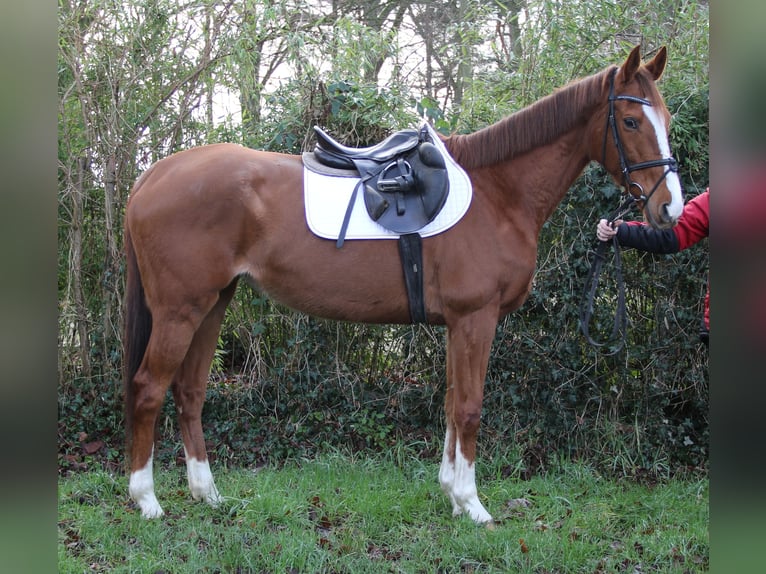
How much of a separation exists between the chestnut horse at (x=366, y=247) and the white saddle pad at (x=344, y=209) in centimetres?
5

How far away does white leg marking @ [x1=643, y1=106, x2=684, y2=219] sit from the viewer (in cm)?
298

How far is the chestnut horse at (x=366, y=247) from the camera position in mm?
3279

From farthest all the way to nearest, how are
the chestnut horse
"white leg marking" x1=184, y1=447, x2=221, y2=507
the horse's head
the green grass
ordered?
1. "white leg marking" x1=184, y1=447, x2=221, y2=507
2. the chestnut horse
3. the horse's head
4. the green grass

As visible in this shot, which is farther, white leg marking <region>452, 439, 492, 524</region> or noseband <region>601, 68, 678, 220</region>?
white leg marking <region>452, 439, 492, 524</region>

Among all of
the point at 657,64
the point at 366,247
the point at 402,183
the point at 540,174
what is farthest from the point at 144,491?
the point at 657,64

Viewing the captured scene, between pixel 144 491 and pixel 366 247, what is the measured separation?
182 cm

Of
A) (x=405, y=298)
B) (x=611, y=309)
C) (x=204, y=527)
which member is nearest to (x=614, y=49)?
(x=611, y=309)

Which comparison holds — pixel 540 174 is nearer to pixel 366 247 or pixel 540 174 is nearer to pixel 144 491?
pixel 366 247

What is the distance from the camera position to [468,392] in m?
3.37

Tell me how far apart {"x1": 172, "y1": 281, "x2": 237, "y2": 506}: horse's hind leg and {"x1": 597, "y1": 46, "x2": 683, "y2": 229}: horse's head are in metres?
2.27

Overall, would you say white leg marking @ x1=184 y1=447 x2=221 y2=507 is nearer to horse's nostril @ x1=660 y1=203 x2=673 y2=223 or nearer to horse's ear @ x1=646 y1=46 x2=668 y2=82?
horse's nostril @ x1=660 y1=203 x2=673 y2=223

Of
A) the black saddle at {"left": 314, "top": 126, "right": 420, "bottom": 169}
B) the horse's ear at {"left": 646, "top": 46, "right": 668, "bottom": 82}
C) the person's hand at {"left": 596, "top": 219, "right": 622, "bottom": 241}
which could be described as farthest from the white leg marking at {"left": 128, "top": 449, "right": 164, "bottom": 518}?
the horse's ear at {"left": 646, "top": 46, "right": 668, "bottom": 82}
